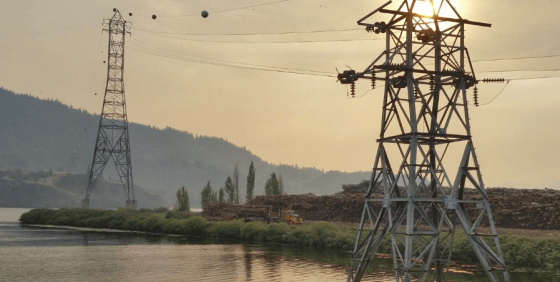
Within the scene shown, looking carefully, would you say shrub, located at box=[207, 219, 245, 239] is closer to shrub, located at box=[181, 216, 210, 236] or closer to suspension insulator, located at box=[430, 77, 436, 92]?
shrub, located at box=[181, 216, 210, 236]

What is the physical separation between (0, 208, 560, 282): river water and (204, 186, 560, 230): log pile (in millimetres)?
14609

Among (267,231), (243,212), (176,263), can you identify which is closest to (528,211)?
(267,231)

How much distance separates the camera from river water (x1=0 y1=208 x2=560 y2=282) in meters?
32.9

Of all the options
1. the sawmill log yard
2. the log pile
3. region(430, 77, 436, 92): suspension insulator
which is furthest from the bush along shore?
region(430, 77, 436, 92): suspension insulator

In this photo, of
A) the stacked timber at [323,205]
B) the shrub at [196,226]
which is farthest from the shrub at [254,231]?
the stacked timber at [323,205]

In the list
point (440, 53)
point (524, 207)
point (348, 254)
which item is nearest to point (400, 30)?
point (440, 53)

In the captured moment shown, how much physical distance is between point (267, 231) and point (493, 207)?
2219cm

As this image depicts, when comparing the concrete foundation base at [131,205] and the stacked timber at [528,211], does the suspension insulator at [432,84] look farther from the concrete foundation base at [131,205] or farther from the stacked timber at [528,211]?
the concrete foundation base at [131,205]

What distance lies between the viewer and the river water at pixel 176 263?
32.9 meters

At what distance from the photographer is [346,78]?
24.8 meters

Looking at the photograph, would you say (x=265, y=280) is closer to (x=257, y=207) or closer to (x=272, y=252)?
(x=272, y=252)

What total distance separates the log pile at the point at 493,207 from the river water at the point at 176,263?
14.6 meters

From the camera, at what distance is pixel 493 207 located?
51562mm

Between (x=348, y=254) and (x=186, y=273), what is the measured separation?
16.7 meters
